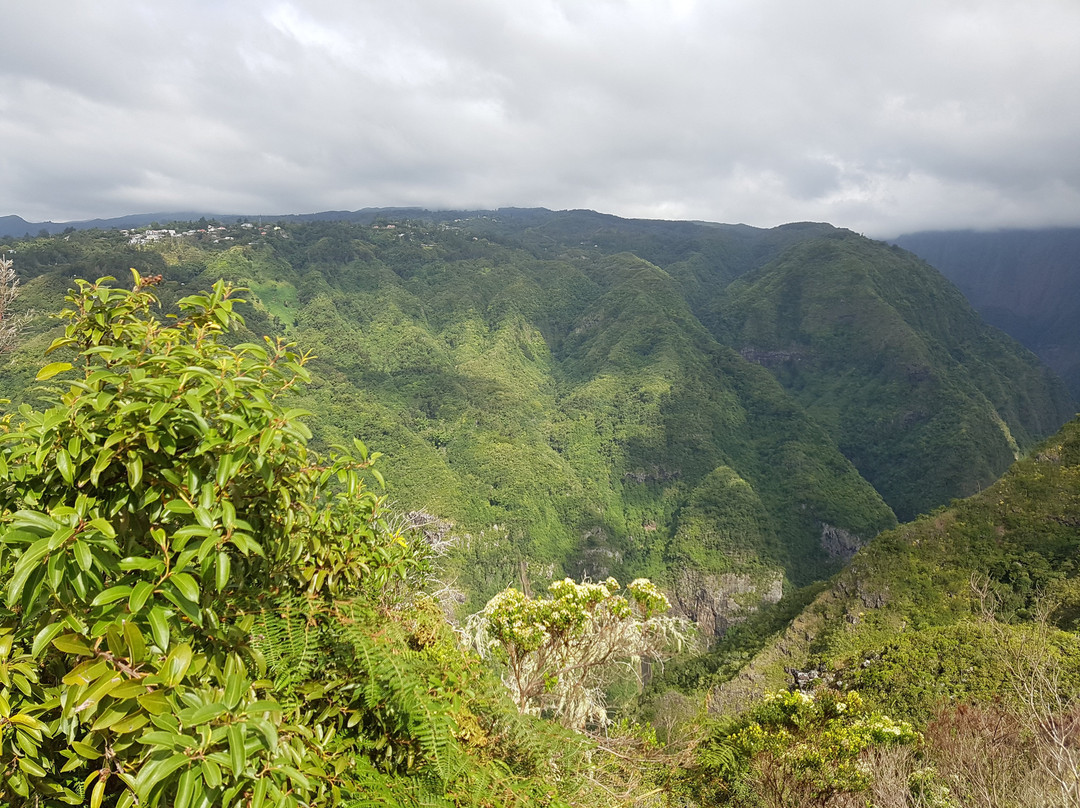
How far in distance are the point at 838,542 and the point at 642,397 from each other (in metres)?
60.9

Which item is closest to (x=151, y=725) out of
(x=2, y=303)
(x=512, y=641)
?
(x=512, y=641)

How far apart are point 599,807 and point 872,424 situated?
158m

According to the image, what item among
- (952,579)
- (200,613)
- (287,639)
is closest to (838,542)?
(952,579)

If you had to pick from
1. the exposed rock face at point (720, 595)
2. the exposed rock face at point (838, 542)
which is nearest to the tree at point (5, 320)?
the exposed rock face at point (720, 595)

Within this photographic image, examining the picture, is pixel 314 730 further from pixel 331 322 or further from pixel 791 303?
pixel 791 303

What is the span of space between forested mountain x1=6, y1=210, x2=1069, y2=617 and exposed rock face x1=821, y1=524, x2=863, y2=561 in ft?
1.27

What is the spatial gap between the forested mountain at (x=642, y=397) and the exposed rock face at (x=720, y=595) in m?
0.42

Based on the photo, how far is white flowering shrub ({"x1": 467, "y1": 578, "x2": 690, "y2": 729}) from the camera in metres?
6.16

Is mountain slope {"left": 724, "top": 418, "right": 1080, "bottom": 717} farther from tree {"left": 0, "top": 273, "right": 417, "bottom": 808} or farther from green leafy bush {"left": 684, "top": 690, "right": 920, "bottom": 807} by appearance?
tree {"left": 0, "top": 273, "right": 417, "bottom": 808}

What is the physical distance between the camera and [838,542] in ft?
335

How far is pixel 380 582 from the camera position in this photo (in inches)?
134

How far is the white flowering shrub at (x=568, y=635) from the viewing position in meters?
6.16

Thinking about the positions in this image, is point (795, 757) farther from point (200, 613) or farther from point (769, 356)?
point (769, 356)

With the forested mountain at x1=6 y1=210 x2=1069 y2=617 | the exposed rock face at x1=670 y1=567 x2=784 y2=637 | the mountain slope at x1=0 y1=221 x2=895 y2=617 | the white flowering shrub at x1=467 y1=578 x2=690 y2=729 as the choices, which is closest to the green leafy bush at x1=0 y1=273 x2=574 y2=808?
the white flowering shrub at x1=467 y1=578 x2=690 y2=729
